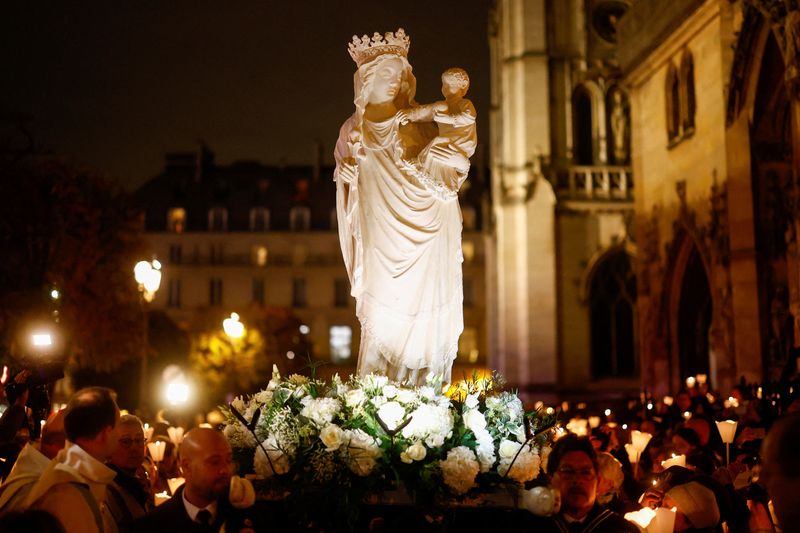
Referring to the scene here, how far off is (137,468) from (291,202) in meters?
79.1

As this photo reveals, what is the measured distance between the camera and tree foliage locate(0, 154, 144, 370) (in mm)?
31938

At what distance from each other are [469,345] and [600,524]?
73.0 meters

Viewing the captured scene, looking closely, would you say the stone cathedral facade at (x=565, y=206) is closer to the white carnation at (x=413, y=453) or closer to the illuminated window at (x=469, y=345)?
the white carnation at (x=413, y=453)

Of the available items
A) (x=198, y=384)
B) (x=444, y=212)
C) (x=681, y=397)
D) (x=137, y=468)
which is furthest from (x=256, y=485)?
(x=198, y=384)

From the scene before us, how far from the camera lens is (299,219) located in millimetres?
84438

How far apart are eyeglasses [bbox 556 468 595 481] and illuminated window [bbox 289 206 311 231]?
78.7 m

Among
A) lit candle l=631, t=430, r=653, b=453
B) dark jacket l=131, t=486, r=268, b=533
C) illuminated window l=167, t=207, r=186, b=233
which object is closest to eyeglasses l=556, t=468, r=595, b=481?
dark jacket l=131, t=486, r=268, b=533

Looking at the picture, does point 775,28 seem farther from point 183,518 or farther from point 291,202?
point 291,202

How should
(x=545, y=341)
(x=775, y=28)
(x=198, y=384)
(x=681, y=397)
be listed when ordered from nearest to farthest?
(x=681, y=397)
(x=775, y=28)
(x=545, y=341)
(x=198, y=384)

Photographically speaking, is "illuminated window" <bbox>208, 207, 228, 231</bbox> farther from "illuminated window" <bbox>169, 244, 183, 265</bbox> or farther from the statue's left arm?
the statue's left arm

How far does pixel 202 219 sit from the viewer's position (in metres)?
84.6

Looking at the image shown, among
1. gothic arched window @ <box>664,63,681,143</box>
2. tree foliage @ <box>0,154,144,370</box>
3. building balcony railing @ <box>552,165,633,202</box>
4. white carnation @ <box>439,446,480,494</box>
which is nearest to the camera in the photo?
white carnation @ <box>439,446,480,494</box>

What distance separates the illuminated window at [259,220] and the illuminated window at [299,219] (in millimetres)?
1876

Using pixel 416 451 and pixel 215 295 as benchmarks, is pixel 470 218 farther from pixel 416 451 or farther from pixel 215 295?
pixel 416 451
